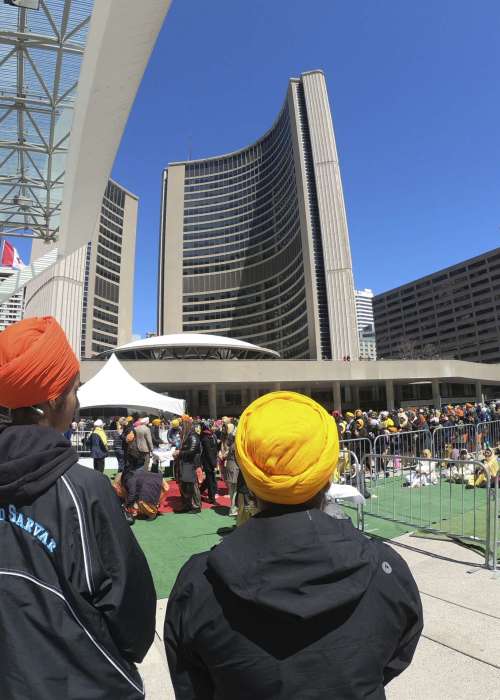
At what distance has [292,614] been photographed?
1002 mm

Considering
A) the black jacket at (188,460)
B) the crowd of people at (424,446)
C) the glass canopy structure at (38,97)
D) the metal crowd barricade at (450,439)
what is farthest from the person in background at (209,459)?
the glass canopy structure at (38,97)

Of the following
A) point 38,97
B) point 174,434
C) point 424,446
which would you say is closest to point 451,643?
point 424,446

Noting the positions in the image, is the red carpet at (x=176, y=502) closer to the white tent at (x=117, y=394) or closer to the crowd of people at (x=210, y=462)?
the crowd of people at (x=210, y=462)

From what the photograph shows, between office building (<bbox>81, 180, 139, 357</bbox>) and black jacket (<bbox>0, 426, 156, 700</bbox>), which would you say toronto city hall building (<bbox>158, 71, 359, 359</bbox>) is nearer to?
office building (<bbox>81, 180, 139, 357</bbox>)

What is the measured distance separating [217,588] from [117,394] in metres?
17.1

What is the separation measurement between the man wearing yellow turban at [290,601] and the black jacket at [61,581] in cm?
17

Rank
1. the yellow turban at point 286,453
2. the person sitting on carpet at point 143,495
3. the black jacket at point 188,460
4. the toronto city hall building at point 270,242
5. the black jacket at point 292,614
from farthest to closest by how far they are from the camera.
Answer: the toronto city hall building at point 270,242
the black jacket at point 188,460
the person sitting on carpet at point 143,495
the yellow turban at point 286,453
the black jacket at point 292,614

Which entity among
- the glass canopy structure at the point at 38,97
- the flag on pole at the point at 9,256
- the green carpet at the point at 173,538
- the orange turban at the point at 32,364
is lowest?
the green carpet at the point at 173,538

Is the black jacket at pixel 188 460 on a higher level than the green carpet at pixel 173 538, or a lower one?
higher

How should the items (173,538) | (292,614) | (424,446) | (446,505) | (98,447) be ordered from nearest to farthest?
(292,614) < (173,538) < (446,505) < (98,447) < (424,446)

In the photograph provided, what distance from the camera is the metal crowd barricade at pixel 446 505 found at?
5.28 m

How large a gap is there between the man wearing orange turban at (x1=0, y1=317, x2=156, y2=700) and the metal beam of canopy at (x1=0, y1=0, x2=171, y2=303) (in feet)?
24.4

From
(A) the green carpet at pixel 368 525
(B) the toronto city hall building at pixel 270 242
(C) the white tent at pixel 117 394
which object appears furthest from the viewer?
(B) the toronto city hall building at pixel 270 242

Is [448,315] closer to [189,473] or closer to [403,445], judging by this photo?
[403,445]
